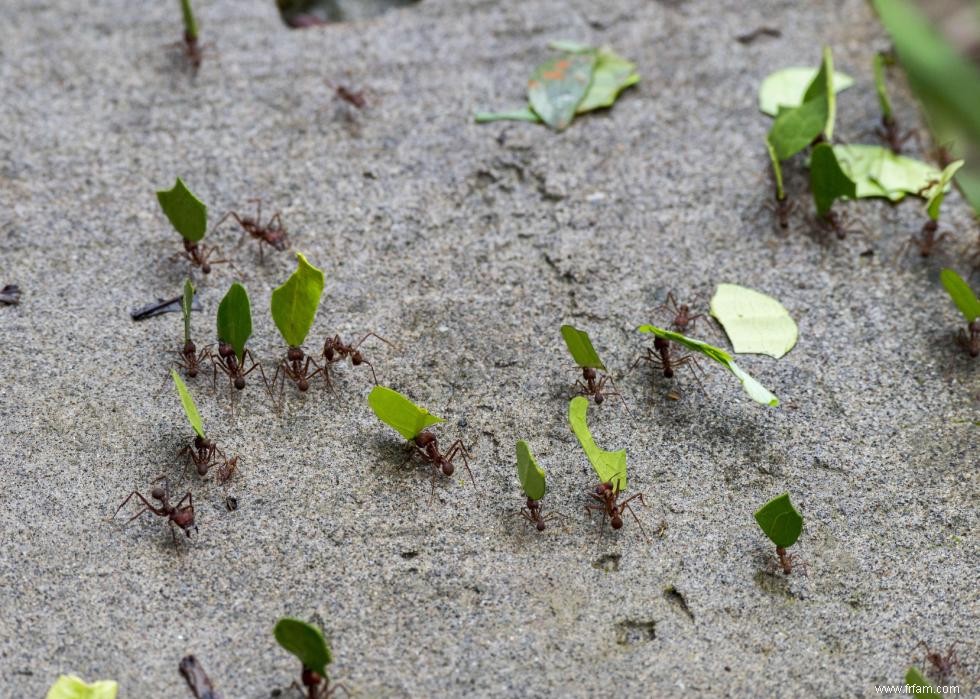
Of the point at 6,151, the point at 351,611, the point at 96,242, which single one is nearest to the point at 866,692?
the point at 351,611

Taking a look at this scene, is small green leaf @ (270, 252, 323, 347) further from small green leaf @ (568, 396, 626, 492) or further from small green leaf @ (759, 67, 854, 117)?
small green leaf @ (759, 67, 854, 117)

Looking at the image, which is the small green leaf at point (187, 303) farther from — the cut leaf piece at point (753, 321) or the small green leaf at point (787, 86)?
the small green leaf at point (787, 86)

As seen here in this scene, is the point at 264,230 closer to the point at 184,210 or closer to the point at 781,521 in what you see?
the point at 184,210

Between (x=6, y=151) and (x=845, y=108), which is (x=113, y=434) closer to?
(x=6, y=151)

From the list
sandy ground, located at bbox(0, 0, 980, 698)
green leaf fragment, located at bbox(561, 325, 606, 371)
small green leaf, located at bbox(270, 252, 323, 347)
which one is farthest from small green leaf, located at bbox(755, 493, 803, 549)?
small green leaf, located at bbox(270, 252, 323, 347)

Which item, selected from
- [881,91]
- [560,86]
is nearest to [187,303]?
[560,86]
